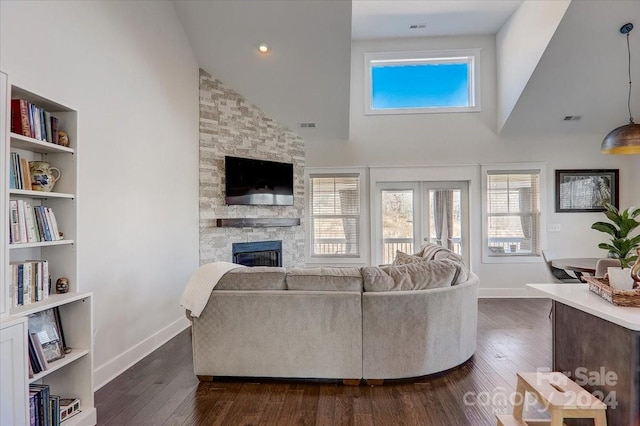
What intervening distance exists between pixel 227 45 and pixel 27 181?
10.7 feet

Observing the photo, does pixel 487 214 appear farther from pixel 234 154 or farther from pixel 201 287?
pixel 201 287

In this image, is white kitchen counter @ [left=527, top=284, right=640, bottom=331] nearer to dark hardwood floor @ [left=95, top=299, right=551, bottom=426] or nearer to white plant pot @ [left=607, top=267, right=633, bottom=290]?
white plant pot @ [left=607, top=267, right=633, bottom=290]

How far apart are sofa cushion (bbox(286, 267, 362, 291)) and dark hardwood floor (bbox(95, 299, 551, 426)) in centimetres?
78

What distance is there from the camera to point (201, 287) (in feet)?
9.49

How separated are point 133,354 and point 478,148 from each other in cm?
572

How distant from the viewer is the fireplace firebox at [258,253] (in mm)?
5285

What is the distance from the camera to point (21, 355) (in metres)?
1.80

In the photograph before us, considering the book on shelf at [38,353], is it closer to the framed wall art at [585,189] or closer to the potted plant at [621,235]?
the potted plant at [621,235]

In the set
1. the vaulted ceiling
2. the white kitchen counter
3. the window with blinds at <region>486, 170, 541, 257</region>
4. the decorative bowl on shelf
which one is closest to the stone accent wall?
the vaulted ceiling

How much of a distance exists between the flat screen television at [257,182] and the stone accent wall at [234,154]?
0.11 meters

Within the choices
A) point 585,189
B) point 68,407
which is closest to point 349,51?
point 68,407

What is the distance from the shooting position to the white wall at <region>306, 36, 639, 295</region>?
19.3 feet

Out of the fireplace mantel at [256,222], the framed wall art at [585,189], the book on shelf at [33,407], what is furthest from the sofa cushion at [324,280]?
the framed wall art at [585,189]

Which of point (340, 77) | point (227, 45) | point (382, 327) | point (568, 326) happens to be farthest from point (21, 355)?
point (340, 77)
